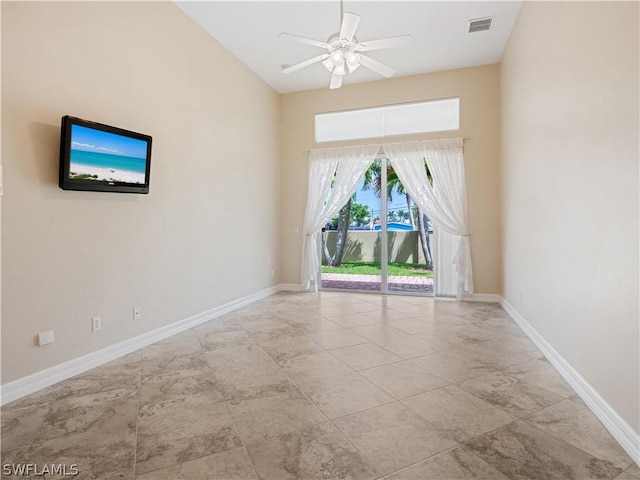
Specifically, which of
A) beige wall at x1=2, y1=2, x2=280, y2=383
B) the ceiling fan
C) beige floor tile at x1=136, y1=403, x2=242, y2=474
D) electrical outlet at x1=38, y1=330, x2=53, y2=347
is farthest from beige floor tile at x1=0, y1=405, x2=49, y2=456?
the ceiling fan

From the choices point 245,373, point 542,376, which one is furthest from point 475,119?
point 245,373

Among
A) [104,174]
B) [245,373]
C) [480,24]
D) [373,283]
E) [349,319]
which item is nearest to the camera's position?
[245,373]

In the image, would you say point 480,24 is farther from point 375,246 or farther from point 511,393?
point 511,393

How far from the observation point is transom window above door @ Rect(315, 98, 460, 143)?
18.2ft

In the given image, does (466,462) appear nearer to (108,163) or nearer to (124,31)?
(108,163)

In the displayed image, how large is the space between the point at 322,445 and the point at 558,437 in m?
1.32

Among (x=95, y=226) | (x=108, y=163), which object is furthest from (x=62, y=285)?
(x=108, y=163)

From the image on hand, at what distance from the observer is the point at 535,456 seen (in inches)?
68.2

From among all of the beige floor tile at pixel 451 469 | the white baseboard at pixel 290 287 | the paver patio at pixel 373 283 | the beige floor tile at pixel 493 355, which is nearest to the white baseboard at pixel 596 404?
the beige floor tile at pixel 493 355

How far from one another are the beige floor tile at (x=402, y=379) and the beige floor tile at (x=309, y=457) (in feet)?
2.23

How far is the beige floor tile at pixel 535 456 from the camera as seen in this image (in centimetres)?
161

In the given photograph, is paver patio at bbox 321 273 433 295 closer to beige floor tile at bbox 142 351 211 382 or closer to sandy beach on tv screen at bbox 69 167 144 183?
beige floor tile at bbox 142 351 211 382

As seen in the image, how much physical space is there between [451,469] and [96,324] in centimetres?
293

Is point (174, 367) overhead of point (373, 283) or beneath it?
beneath
